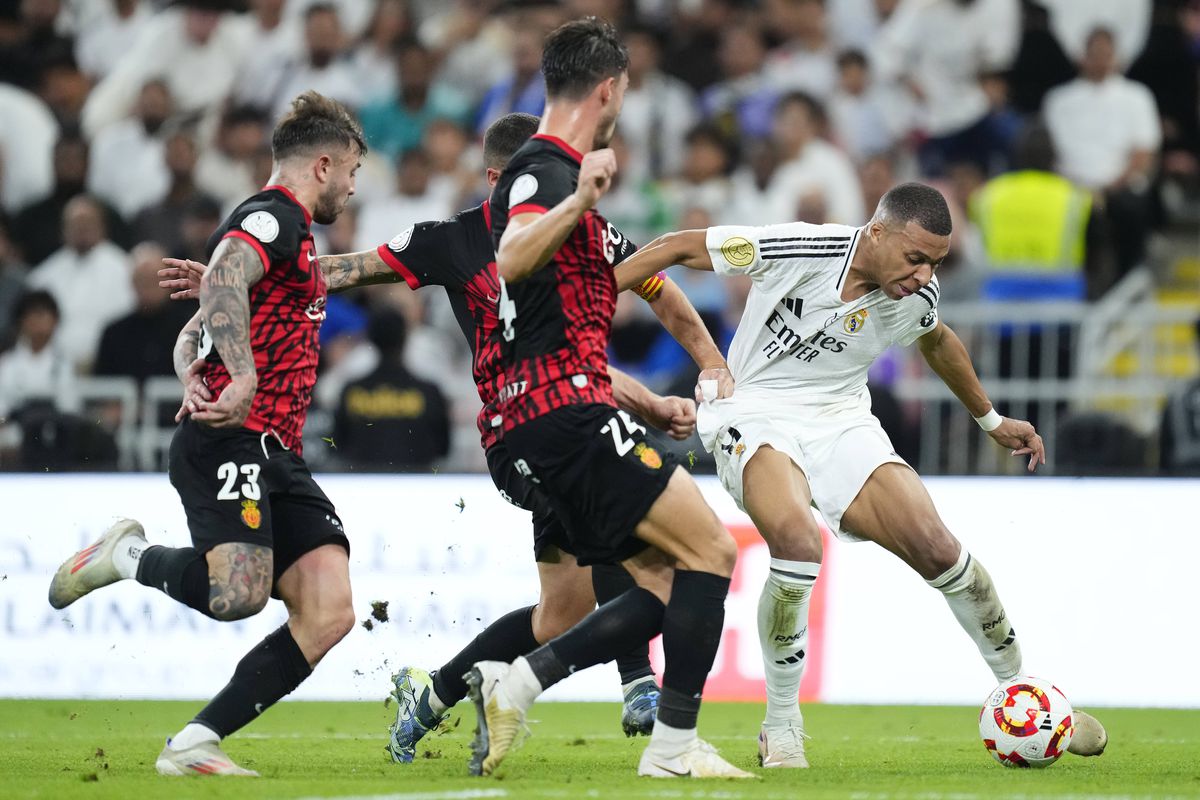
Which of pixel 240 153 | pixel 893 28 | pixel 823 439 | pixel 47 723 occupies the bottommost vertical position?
pixel 47 723

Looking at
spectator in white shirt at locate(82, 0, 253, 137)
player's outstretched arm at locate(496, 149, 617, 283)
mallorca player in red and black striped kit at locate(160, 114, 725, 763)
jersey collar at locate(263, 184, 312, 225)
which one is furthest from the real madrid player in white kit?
spectator in white shirt at locate(82, 0, 253, 137)

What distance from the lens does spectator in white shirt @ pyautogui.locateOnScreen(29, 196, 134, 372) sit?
13.9 metres

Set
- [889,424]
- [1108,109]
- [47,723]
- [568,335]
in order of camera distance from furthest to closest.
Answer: [1108,109] → [889,424] → [47,723] → [568,335]

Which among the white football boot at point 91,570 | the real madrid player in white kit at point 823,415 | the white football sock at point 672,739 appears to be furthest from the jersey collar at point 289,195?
the white football sock at point 672,739

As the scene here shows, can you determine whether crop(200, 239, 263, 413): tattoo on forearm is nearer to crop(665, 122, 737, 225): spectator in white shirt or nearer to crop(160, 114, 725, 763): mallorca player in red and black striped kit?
crop(160, 114, 725, 763): mallorca player in red and black striped kit

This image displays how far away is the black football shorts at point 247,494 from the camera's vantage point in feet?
Answer: 19.1

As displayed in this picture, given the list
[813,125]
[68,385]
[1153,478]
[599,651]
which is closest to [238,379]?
[599,651]

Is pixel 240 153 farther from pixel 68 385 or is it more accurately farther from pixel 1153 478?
pixel 1153 478

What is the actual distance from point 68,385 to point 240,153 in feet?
11.0

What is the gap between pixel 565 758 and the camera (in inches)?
264

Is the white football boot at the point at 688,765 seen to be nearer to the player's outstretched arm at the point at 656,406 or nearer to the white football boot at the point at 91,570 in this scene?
the player's outstretched arm at the point at 656,406

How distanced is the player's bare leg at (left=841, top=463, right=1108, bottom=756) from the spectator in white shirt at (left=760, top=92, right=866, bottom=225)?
701cm

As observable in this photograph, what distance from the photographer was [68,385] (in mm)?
12727

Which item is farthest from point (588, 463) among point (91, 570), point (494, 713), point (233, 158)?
point (233, 158)
